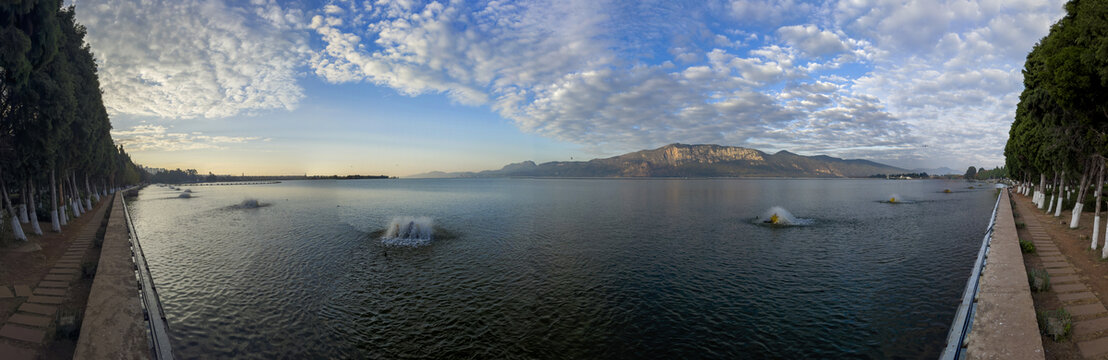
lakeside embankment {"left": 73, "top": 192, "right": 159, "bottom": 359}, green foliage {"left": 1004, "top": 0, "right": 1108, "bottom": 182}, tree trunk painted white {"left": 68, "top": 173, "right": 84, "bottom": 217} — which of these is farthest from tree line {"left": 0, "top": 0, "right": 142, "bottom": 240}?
green foliage {"left": 1004, "top": 0, "right": 1108, "bottom": 182}

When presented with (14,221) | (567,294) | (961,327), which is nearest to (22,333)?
(567,294)

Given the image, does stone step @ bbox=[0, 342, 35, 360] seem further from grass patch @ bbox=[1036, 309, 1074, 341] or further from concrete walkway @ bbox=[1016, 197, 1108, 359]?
grass patch @ bbox=[1036, 309, 1074, 341]

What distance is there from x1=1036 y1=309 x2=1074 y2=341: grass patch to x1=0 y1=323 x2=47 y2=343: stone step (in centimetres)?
3415

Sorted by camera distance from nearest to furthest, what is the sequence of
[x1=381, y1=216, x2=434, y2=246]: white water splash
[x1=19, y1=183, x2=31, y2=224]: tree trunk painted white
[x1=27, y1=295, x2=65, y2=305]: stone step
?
[x1=27, y1=295, x2=65, y2=305]: stone step, [x1=19, y1=183, x2=31, y2=224]: tree trunk painted white, [x1=381, y1=216, x2=434, y2=246]: white water splash

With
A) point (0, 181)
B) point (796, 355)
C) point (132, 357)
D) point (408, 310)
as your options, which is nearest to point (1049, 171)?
point (796, 355)

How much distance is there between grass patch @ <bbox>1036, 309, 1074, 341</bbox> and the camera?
1269 centimetres

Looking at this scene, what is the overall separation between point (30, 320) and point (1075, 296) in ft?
138

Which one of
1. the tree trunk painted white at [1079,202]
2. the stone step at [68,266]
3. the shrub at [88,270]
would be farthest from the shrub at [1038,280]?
the stone step at [68,266]

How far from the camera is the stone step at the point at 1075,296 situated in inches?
634

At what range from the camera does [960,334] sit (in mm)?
13336

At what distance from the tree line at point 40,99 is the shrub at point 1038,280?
4910cm

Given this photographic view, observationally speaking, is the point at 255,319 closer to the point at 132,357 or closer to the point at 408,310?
the point at 132,357

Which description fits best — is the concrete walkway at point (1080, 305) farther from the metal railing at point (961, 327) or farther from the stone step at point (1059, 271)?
the metal railing at point (961, 327)

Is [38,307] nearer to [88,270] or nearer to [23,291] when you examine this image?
[23,291]
